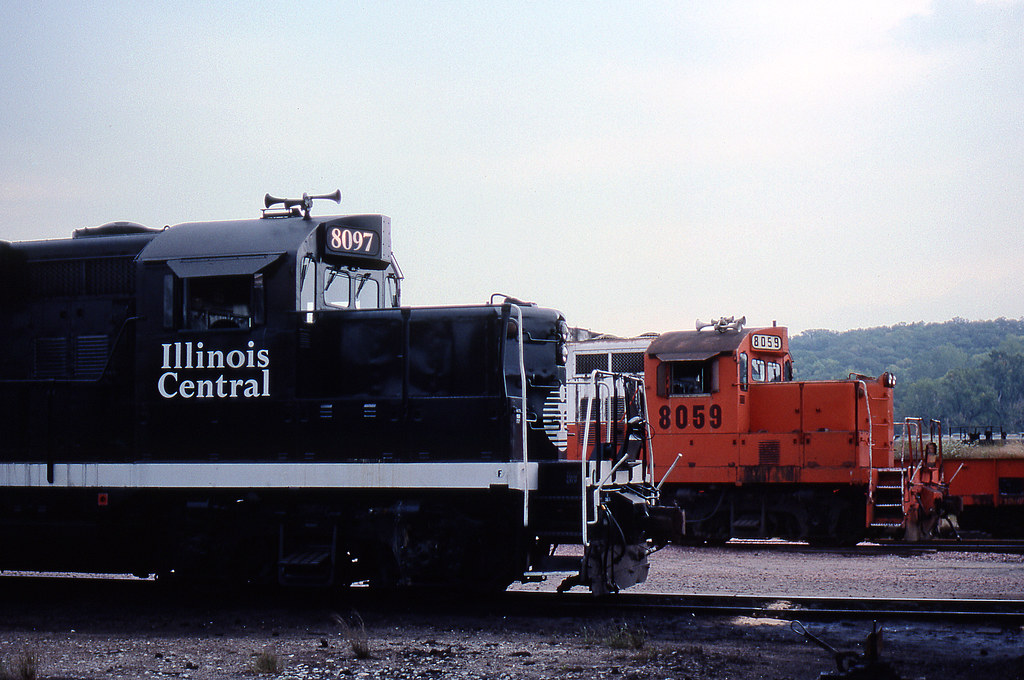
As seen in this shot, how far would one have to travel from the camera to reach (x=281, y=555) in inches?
385

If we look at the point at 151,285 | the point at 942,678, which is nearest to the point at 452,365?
the point at 151,285

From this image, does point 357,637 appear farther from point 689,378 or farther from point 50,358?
point 689,378

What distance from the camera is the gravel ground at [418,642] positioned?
7449 mm

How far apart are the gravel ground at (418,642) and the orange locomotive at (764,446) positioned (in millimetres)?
5162

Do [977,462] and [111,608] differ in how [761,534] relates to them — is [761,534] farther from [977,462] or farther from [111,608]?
[111,608]

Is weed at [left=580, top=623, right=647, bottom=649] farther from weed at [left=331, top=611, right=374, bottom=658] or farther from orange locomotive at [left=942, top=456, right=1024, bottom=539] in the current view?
orange locomotive at [left=942, top=456, right=1024, bottom=539]

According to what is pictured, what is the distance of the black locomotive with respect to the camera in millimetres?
9641

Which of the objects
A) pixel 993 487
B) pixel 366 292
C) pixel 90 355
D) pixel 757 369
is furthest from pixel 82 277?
pixel 993 487

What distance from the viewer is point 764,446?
17.0m

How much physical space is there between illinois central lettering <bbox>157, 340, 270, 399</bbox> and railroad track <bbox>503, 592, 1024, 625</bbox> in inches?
127

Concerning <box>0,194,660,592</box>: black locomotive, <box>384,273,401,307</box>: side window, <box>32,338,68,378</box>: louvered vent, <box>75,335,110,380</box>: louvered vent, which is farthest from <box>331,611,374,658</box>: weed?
<box>32,338,68,378</box>: louvered vent

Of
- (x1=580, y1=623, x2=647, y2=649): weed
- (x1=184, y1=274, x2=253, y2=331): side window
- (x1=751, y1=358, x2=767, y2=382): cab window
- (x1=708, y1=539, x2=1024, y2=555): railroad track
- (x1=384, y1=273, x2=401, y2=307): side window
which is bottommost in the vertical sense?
(x1=708, y1=539, x2=1024, y2=555): railroad track

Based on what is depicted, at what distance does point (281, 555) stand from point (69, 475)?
7.96 feet

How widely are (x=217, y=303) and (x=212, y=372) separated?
67cm
